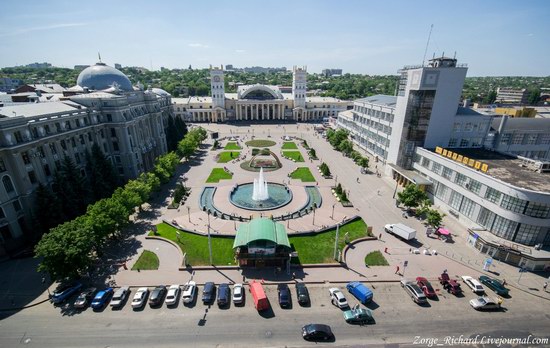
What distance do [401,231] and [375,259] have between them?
8156 millimetres

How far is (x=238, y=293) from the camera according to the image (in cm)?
3284

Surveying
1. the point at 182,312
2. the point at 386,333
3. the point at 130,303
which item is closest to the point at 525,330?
the point at 386,333

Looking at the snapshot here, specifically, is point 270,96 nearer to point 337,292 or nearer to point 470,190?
point 470,190

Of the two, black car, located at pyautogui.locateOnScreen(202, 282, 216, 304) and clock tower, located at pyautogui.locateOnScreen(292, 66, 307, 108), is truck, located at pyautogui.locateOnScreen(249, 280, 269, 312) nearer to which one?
black car, located at pyautogui.locateOnScreen(202, 282, 216, 304)

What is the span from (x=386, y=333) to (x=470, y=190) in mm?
33675

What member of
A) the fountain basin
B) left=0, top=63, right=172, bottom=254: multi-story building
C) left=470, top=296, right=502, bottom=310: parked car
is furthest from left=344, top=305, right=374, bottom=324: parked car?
left=0, top=63, right=172, bottom=254: multi-story building

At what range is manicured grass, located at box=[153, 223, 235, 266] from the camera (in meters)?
39.5

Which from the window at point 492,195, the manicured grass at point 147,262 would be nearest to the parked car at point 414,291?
the window at point 492,195

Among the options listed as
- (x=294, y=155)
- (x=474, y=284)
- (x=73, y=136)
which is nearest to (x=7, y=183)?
(x=73, y=136)

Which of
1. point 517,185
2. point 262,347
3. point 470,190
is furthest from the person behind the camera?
point 470,190

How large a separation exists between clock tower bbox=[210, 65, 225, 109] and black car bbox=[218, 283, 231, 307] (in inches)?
5102

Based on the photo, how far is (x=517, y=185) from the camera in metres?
42.5

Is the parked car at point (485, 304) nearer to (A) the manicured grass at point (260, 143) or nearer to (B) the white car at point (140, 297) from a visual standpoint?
(B) the white car at point (140, 297)

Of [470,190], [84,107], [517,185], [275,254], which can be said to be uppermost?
[84,107]
